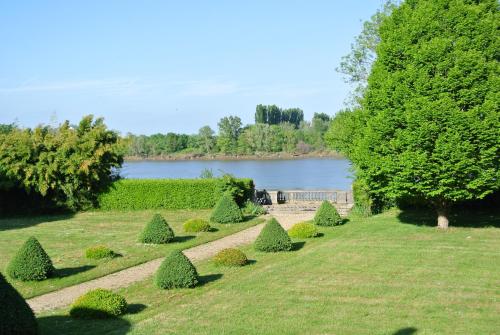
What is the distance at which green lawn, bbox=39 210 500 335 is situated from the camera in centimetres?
963

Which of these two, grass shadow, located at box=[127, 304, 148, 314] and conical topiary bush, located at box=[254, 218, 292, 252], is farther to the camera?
conical topiary bush, located at box=[254, 218, 292, 252]

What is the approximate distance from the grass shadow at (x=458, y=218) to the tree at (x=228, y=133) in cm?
7443

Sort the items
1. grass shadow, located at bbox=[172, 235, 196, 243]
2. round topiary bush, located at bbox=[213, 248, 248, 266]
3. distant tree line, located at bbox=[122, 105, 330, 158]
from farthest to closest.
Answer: distant tree line, located at bbox=[122, 105, 330, 158] → grass shadow, located at bbox=[172, 235, 196, 243] → round topiary bush, located at bbox=[213, 248, 248, 266]

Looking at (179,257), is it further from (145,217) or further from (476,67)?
(145,217)

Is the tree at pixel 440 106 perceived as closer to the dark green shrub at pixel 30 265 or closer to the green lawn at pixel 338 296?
the green lawn at pixel 338 296

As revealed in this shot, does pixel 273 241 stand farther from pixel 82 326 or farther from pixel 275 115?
pixel 275 115

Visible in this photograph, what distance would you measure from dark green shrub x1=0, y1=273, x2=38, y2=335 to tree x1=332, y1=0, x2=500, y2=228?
12.7 meters

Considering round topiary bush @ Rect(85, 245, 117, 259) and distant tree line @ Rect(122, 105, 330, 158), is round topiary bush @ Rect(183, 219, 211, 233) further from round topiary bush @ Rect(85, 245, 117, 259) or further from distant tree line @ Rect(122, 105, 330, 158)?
distant tree line @ Rect(122, 105, 330, 158)

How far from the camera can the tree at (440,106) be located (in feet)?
56.2

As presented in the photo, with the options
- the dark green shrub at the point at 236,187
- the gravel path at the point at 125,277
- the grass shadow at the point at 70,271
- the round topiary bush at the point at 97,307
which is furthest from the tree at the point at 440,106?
the round topiary bush at the point at 97,307

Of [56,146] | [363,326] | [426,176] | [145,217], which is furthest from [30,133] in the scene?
[363,326]

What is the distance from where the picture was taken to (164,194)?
29906 mm

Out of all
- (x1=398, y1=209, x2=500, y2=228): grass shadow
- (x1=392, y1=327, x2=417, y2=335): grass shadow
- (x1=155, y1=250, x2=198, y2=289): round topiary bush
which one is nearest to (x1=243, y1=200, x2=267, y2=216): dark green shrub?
(x1=398, y1=209, x2=500, y2=228): grass shadow

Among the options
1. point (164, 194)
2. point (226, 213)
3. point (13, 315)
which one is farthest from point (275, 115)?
point (13, 315)
